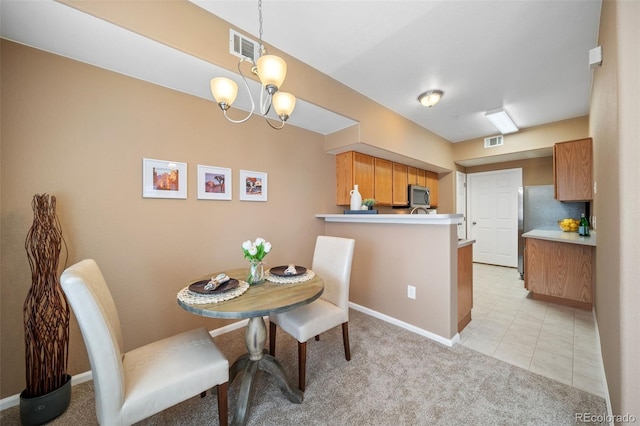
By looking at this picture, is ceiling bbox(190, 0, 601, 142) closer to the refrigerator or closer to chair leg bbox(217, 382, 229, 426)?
the refrigerator

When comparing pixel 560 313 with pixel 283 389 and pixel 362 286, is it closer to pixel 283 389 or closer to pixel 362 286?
pixel 362 286

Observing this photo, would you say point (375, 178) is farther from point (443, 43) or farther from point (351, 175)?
point (443, 43)

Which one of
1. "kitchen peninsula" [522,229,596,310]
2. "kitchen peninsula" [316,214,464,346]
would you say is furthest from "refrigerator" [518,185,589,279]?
"kitchen peninsula" [316,214,464,346]

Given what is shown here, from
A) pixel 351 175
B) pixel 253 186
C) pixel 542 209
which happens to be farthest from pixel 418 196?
pixel 253 186

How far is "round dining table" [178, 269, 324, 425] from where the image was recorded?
3.81 feet

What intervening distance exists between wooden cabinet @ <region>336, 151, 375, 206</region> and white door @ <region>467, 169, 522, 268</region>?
334 centimetres

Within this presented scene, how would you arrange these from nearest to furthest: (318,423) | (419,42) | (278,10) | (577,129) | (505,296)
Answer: (318,423)
(278,10)
(419,42)
(505,296)
(577,129)

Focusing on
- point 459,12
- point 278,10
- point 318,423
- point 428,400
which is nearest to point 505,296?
point 428,400

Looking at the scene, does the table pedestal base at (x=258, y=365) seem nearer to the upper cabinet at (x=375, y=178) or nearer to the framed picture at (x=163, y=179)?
the framed picture at (x=163, y=179)

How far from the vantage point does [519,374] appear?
170 centimetres

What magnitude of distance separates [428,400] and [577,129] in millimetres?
4525

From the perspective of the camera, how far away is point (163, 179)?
1984 mm

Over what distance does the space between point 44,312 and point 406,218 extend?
2709 millimetres

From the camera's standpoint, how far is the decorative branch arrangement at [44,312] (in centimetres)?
135
